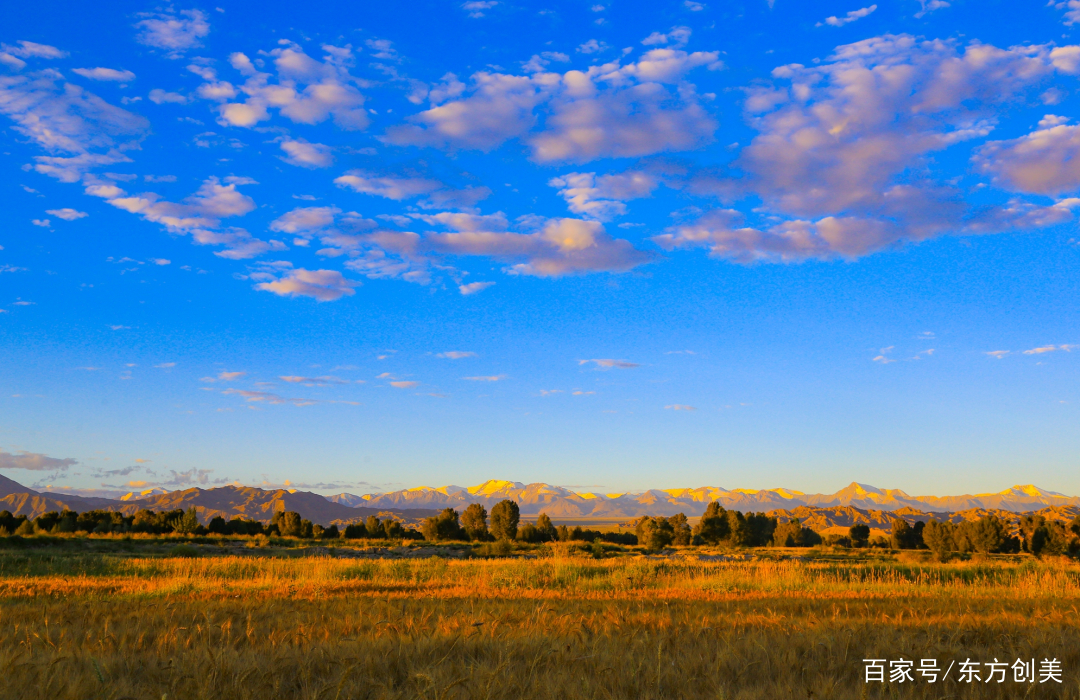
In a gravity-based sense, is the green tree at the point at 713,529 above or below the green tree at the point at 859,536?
above

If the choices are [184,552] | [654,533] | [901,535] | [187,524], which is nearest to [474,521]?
[654,533]

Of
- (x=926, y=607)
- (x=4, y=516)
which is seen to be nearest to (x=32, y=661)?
(x=926, y=607)

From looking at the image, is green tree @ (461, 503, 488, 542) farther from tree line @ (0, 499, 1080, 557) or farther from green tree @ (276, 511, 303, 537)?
green tree @ (276, 511, 303, 537)

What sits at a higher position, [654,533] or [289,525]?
[289,525]

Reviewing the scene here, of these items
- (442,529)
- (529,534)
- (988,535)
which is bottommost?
(529,534)

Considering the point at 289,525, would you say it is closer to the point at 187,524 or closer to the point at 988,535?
the point at 187,524

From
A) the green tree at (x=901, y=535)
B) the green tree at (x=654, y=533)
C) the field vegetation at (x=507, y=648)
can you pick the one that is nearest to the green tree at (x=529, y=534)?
the green tree at (x=654, y=533)

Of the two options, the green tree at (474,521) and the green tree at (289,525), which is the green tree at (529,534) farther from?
the green tree at (289,525)

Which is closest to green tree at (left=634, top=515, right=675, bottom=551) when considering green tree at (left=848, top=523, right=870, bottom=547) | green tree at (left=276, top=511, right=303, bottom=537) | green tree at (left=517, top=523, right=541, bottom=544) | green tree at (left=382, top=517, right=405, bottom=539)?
green tree at (left=517, top=523, right=541, bottom=544)

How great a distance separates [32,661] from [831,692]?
13.5 ft

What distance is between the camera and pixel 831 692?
3287 mm

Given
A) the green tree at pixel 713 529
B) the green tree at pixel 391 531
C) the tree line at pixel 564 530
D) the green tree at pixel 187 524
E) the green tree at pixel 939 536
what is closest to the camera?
the green tree at pixel 187 524

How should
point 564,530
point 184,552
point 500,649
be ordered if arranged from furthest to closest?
point 564,530 < point 184,552 < point 500,649

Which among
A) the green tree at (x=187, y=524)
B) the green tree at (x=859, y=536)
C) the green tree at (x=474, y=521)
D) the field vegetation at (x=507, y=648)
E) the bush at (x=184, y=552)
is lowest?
the green tree at (x=859, y=536)
